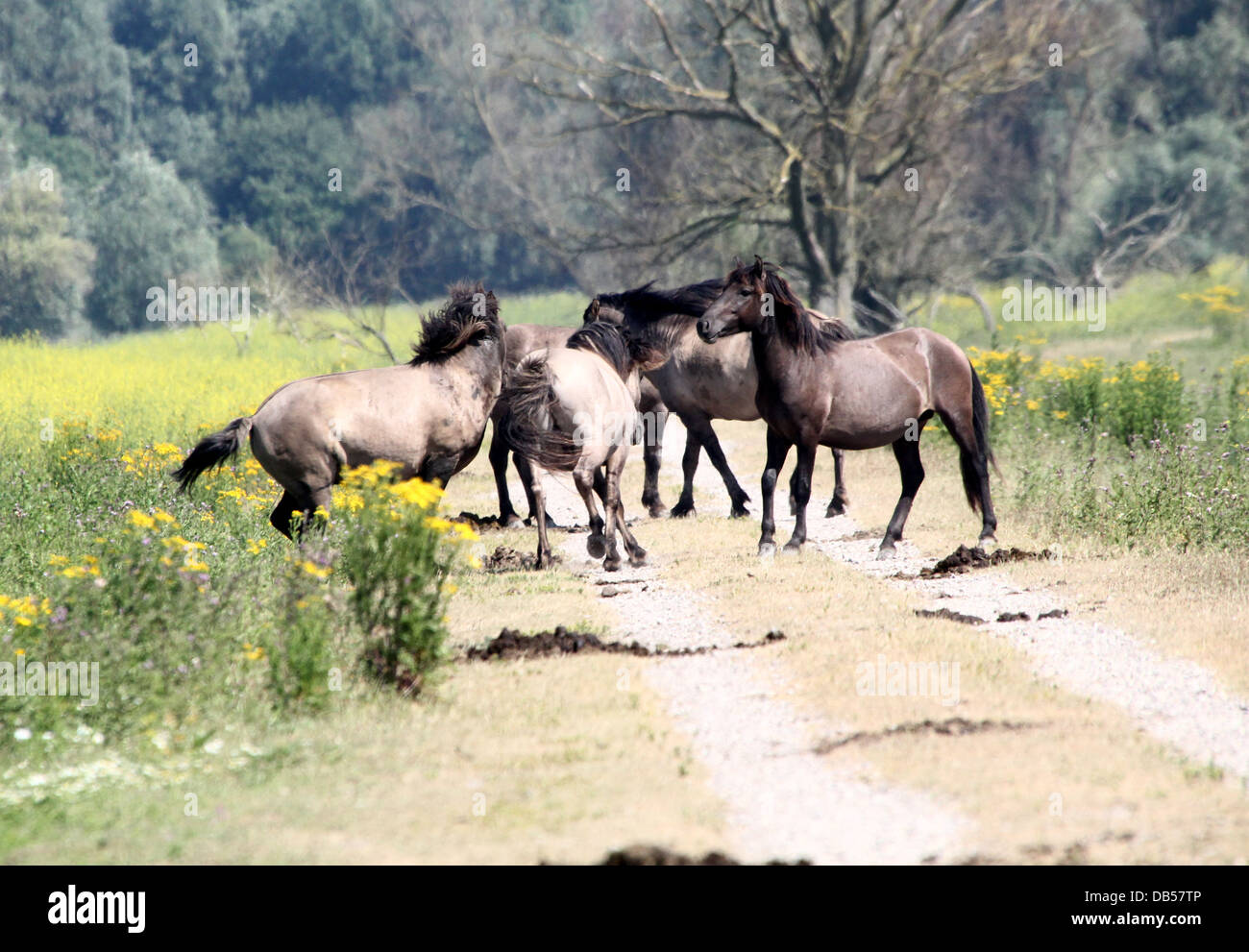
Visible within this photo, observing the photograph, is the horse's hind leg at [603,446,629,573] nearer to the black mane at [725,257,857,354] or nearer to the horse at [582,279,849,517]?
the black mane at [725,257,857,354]

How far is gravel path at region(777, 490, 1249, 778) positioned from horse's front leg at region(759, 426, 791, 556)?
79 cm

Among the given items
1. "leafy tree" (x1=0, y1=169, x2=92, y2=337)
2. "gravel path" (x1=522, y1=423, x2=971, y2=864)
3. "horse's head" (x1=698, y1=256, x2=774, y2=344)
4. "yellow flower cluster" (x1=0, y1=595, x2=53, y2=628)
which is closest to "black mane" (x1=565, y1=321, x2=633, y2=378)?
"horse's head" (x1=698, y1=256, x2=774, y2=344)

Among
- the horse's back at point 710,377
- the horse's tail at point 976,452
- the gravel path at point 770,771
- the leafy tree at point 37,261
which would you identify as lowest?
the gravel path at point 770,771

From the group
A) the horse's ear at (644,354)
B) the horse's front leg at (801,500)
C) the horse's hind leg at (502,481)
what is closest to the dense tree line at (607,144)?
the horse's hind leg at (502,481)

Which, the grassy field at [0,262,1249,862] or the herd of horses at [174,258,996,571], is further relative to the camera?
the herd of horses at [174,258,996,571]

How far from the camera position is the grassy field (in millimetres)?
4953

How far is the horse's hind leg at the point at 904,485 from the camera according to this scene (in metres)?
11.0

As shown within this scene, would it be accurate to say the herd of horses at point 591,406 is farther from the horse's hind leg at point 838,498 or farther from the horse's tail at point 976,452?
the horse's hind leg at point 838,498

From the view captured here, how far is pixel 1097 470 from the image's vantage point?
13750 mm

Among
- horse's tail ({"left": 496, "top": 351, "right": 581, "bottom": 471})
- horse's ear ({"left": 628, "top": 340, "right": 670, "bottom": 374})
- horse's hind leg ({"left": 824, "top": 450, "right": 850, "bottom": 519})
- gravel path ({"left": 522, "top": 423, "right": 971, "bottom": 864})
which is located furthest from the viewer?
horse's hind leg ({"left": 824, "top": 450, "right": 850, "bottom": 519})

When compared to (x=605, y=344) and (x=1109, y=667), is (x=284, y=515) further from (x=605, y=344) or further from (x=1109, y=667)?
(x=1109, y=667)

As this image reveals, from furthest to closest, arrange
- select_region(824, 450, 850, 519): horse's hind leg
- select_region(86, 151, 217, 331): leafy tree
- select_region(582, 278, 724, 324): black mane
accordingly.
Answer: select_region(86, 151, 217, 331): leafy tree, select_region(824, 450, 850, 519): horse's hind leg, select_region(582, 278, 724, 324): black mane

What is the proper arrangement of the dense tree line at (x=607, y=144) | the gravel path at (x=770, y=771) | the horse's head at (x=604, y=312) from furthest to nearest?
the dense tree line at (x=607, y=144), the horse's head at (x=604, y=312), the gravel path at (x=770, y=771)

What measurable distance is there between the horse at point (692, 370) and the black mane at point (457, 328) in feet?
6.99
